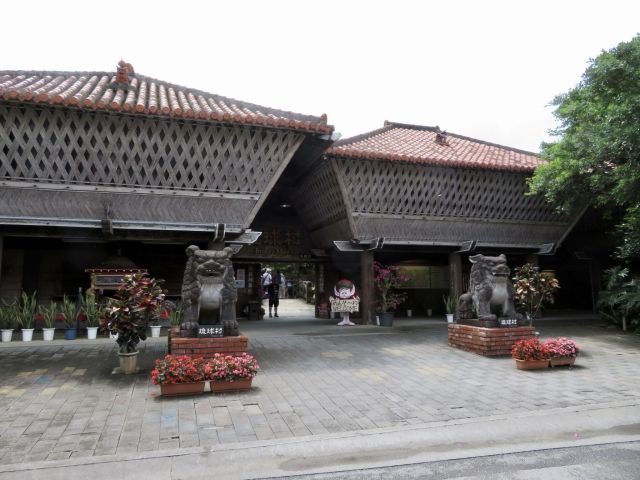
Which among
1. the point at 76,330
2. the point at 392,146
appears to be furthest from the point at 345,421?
the point at 392,146

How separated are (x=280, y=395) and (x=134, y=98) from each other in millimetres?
8338

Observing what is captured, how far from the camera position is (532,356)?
7.35m

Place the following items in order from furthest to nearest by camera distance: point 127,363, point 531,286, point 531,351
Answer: point 531,286 → point 531,351 → point 127,363

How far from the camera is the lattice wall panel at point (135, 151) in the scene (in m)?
9.62

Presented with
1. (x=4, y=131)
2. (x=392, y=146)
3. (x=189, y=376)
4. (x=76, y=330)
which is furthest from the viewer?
(x=392, y=146)

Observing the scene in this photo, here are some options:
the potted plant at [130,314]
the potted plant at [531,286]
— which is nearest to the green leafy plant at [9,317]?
the potted plant at [130,314]

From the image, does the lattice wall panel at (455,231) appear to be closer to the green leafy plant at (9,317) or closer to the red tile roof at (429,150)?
the red tile roof at (429,150)

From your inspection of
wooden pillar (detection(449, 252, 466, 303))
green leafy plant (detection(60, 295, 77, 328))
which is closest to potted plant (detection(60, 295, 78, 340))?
green leafy plant (detection(60, 295, 77, 328))

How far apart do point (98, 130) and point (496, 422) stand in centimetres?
989

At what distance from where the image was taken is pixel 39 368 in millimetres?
7555

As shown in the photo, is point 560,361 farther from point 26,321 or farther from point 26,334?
point 26,321

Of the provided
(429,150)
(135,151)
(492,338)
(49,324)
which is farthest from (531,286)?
(49,324)

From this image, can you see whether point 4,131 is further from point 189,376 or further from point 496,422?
point 496,422

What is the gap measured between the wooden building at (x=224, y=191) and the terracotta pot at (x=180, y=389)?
5453 mm
